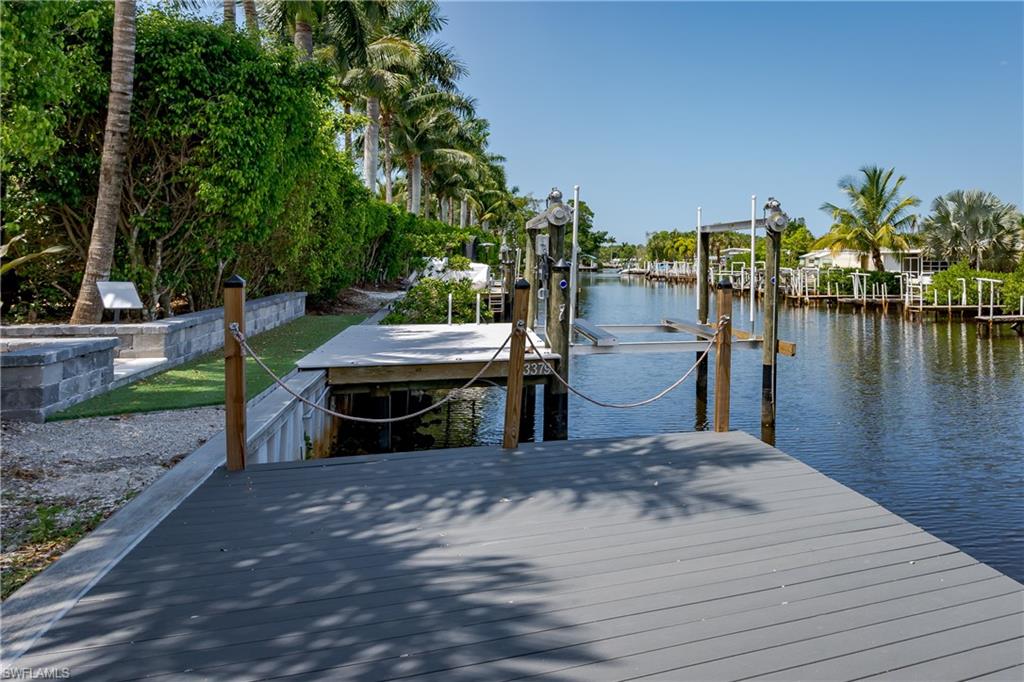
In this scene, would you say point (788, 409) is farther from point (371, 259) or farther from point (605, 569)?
point (371, 259)

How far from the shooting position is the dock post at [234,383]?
6.16 m

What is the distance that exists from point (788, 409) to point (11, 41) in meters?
14.4

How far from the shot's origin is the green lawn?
8.20 meters

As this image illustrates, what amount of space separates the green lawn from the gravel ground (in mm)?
241

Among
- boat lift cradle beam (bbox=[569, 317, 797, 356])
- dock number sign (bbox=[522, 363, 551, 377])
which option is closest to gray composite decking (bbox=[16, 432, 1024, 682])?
dock number sign (bbox=[522, 363, 551, 377])

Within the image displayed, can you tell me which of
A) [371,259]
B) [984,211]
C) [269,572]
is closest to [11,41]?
[269,572]

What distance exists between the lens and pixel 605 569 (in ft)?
15.0

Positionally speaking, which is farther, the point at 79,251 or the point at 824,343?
the point at 824,343

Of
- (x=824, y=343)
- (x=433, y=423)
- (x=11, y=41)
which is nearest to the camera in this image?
(x=11, y=41)

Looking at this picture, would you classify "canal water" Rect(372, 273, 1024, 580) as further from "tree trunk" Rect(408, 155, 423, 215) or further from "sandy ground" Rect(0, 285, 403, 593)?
"tree trunk" Rect(408, 155, 423, 215)

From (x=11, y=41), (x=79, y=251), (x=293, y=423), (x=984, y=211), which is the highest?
(x=984, y=211)

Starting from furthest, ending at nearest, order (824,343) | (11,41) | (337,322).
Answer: (824,343) < (337,322) < (11,41)

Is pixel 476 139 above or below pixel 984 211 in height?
above

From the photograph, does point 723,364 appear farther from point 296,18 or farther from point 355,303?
point 296,18
